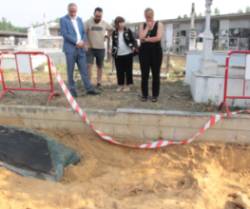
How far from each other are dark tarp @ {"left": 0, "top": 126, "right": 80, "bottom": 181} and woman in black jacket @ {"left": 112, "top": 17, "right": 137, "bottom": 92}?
265cm

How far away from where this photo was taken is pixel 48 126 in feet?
20.5

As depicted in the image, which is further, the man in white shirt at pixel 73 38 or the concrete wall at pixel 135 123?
the man in white shirt at pixel 73 38

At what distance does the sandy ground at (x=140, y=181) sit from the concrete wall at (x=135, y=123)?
0.66ft

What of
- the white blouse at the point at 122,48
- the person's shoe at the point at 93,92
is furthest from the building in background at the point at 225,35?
the person's shoe at the point at 93,92

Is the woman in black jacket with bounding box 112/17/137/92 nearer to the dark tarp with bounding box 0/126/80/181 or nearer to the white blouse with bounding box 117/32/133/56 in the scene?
the white blouse with bounding box 117/32/133/56

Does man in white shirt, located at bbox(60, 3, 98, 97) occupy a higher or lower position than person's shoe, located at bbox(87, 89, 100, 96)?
higher

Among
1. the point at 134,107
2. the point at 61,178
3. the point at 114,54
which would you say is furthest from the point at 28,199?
the point at 114,54

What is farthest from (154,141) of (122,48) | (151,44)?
(122,48)

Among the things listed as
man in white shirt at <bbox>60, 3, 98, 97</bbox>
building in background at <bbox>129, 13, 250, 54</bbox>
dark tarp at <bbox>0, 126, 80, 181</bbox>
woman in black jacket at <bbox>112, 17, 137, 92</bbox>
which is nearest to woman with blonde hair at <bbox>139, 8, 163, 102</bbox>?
woman in black jacket at <bbox>112, 17, 137, 92</bbox>

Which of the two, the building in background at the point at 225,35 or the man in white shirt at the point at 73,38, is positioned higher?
the man in white shirt at the point at 73,38

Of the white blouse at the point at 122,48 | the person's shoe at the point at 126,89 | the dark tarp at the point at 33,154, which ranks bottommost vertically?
the dark tarp at the point at 33,154

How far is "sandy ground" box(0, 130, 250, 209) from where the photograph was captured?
4184mm

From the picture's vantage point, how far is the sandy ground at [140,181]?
418cm

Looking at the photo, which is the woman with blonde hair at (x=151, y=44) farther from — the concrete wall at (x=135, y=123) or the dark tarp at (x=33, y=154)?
the dark tarp at (x=33, y=154)
